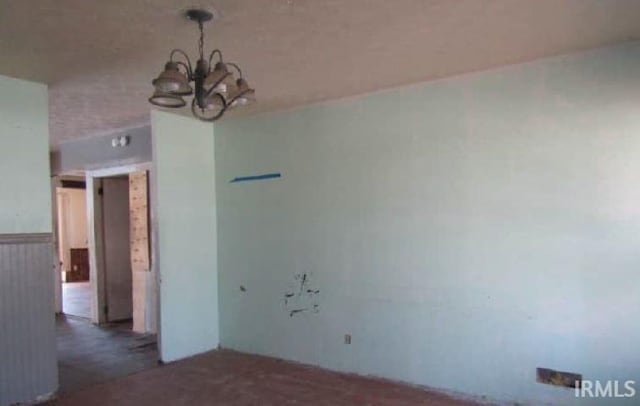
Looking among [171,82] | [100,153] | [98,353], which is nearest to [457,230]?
[171,82]

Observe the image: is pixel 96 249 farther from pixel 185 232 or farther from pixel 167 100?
pixel 167 100

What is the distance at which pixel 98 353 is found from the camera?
4902 mm

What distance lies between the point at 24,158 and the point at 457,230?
3.39 meters

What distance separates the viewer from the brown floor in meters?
3.50

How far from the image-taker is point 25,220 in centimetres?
347

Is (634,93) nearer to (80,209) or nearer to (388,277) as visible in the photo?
(388,277)

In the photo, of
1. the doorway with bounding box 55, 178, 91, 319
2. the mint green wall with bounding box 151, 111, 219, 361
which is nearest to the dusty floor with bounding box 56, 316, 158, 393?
the mint green wall with bounding box 151, 111, 219, 361

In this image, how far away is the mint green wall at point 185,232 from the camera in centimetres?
453

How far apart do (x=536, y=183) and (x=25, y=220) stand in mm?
3793

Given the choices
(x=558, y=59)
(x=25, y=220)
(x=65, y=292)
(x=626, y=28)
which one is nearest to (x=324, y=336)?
(x=25, y=220)

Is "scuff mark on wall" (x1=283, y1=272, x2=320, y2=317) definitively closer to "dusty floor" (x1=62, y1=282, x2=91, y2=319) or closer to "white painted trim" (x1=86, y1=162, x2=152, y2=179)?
"white painted trim" (x1=86, y1=162, x2=152, y2=179)

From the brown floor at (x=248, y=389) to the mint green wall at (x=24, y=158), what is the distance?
1.44 m

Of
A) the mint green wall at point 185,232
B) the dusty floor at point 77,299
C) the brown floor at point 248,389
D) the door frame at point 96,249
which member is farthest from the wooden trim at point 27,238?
the dusty floor at point 77,299

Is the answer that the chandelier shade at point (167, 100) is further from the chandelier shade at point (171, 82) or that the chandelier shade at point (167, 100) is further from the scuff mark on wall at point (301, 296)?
the scuff mark on wall at point (301, 296)
